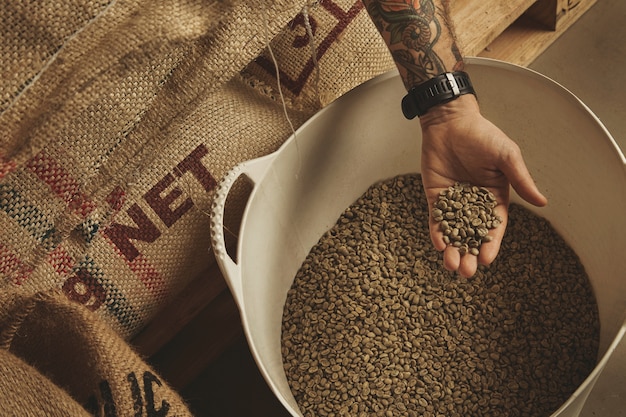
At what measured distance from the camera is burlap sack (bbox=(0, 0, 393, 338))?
84cm

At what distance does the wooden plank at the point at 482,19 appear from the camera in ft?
4.66

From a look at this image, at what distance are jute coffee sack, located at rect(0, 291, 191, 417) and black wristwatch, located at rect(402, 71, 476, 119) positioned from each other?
0.59m

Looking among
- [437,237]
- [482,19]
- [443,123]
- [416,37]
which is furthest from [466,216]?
[482,19]

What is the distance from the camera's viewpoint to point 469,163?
3.40 feet

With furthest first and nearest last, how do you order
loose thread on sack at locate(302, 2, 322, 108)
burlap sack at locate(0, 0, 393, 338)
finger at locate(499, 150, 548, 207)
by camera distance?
1. loose thread on sack at locate(302, 2, 322, 108)
2. finger at locate(499, 150, 548, 207)
3. burlap sack at locate(0, 0, 393, 338)

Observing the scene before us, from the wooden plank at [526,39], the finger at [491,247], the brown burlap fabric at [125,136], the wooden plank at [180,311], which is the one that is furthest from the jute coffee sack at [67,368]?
the wooden plank at [526,39]

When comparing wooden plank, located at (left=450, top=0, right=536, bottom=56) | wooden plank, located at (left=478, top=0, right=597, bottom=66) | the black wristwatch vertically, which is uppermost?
the black wristwatch

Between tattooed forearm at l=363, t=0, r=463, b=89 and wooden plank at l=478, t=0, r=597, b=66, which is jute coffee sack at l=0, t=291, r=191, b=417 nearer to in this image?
tattooed forearm at l=363, t=0, r=463, b=89

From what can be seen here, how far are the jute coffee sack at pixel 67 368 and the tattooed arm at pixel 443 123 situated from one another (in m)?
0.48

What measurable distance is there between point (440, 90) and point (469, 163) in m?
0.13

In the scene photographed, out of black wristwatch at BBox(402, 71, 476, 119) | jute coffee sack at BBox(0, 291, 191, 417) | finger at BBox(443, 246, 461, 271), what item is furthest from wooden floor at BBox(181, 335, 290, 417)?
black wristwatch at BBox(402, 71, 476, 119)

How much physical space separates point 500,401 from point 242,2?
0.76 meters

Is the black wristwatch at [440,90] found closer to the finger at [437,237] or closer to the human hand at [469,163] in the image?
the human hand at [469,163]

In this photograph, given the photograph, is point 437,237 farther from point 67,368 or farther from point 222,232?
point 67,368
